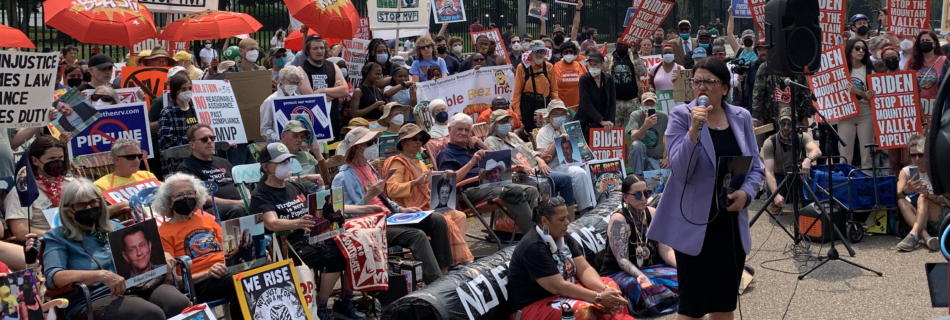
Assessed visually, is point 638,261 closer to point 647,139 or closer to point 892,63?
point 647,139

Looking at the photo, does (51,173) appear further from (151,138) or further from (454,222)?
(454,222)

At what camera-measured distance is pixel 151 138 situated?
9250 mm

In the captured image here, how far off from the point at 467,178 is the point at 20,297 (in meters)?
5.06

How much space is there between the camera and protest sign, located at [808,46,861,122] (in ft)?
38.3

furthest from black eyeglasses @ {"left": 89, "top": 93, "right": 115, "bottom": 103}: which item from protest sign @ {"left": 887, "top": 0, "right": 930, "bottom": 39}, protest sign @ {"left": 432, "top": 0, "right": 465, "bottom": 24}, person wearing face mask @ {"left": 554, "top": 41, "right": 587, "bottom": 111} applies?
protest sign @ {"left": 887, "top": 0, "right": 930, "bottom": 39}

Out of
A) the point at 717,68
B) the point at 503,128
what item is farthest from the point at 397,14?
the point at 717,68

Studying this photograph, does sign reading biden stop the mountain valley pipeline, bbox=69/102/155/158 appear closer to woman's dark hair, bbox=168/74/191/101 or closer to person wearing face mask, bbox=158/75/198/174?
person wearing face mask, bbox=158/75/198/174

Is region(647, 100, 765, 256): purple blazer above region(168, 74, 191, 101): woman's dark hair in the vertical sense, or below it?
below

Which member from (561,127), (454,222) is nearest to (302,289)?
(454,222)

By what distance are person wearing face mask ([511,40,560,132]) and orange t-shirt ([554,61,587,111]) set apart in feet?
2.16

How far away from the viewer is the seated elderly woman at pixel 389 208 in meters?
7.59

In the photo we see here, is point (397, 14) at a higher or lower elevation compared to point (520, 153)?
higher

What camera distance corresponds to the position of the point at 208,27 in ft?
41.8

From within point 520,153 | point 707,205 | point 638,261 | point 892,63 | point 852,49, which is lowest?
point 638,261
